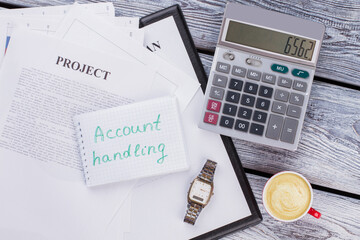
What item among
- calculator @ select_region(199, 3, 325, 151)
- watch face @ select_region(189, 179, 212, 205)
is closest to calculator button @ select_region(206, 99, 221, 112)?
calculator @ select_region(199, 3, 325, 151)

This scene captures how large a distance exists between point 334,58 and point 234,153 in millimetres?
203

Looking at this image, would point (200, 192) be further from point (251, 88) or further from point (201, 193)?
point (251, 88)

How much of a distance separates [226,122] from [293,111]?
9cm

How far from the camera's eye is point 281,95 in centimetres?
52

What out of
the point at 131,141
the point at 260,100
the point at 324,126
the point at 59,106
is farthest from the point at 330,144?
the point at 59,106

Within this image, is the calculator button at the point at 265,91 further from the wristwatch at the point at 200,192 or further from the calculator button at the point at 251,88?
the wristwatch at the point at 200,192

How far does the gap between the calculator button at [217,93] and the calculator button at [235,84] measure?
1 cm

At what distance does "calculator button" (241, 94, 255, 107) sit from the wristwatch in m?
0.10

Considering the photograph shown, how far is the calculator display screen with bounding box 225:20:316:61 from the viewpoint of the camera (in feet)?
1.70

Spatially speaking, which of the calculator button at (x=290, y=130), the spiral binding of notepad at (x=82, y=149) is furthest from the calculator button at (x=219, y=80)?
the spiral binding of notepad at (x=82, y=149)

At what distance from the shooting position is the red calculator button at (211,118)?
1.70ft

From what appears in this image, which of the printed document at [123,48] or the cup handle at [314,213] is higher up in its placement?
the printed document at [123,48]

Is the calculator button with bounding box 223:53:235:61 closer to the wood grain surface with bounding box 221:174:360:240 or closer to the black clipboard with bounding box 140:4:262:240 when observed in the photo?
the black clipboard with bounding box 140:4:262:240

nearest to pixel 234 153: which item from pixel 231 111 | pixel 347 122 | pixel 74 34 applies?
pixel 231 111
